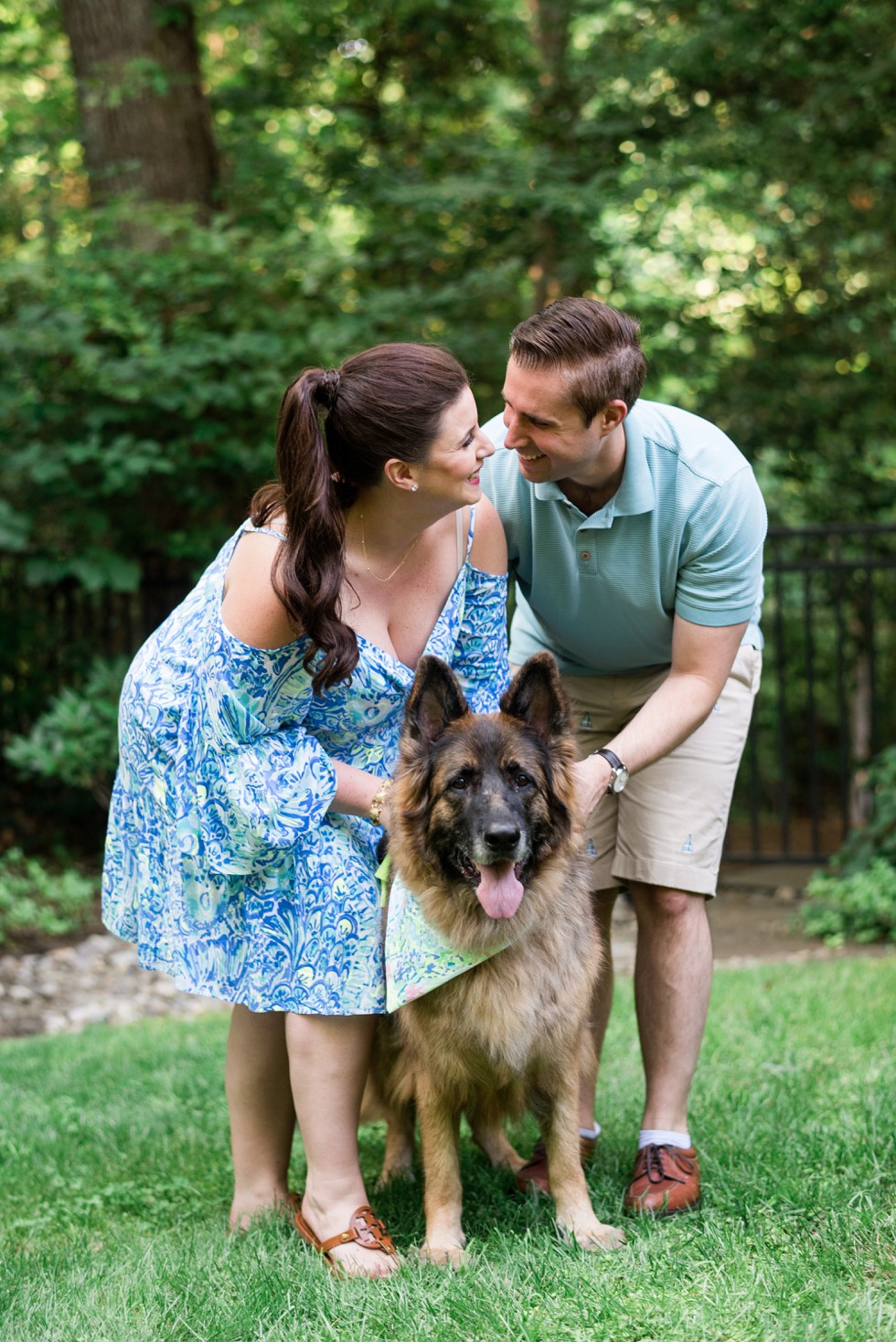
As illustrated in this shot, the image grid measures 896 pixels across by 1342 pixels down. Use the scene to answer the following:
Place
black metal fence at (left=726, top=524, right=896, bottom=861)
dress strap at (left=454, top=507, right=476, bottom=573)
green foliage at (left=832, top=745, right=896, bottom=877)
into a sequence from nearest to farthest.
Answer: dress strap at (left=454, top=507, right=476, bottom=573) < green foliage at (left=832, top=745, right=896, bottom=877) < black metal fence at (left=726, top=524, right=896, bottom=861)

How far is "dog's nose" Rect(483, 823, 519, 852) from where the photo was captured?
292 cm

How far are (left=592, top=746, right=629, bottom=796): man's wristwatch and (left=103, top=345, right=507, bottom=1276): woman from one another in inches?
20.8

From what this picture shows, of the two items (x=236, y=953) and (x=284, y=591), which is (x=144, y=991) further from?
(x=284, y=591)

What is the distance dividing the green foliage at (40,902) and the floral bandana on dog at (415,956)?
5168mm

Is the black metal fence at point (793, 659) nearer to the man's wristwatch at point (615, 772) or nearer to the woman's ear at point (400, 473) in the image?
the man's wristwatch at point (615, 772)

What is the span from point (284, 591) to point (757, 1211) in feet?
6.46

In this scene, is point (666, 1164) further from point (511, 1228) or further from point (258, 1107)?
point (258, 1107)

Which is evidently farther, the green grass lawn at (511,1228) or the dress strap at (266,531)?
the dress strap at (266,531)

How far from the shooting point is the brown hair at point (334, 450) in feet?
9.95

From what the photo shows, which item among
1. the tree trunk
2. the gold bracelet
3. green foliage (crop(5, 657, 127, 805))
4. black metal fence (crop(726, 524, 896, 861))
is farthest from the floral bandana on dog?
the tree trunk

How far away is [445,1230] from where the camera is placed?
3176 millimetres

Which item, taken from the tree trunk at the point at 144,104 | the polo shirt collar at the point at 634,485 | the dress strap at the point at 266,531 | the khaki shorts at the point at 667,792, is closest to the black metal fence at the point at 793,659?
the tree trunk at the point at 144,104

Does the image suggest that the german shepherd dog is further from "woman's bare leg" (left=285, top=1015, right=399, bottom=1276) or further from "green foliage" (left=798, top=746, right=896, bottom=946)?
"green foliage" (left=798, top=746, right=896, bottom=946)

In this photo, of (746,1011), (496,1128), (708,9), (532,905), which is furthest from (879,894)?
(708,9)
